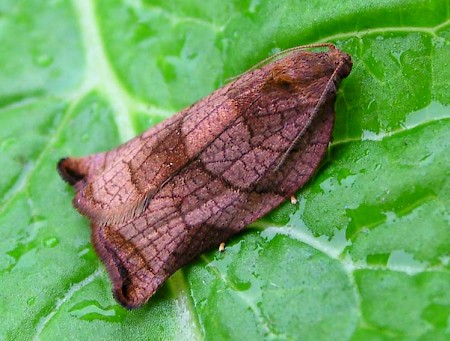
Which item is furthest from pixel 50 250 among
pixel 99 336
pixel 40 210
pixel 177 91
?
pixel 177 91

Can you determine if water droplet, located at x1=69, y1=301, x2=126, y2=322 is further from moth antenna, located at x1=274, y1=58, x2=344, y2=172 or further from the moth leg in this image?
moth antenna, located at x1=274, y1=58, x2=344, y2=172

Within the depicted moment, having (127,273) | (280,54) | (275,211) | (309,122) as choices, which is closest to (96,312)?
(127,273)

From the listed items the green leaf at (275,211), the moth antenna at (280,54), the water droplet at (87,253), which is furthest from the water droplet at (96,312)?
the moth antenna at (280,54)

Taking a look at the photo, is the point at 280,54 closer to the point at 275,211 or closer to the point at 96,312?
the point at 275,211

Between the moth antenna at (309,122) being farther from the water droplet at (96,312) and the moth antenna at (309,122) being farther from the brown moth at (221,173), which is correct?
the water droplet at (96,312)

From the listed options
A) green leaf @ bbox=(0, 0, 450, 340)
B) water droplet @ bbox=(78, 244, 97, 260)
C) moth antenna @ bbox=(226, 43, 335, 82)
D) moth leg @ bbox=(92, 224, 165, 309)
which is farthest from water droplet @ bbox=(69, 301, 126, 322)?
moth antenna @ bbox=(226, 43, 335, 82)
